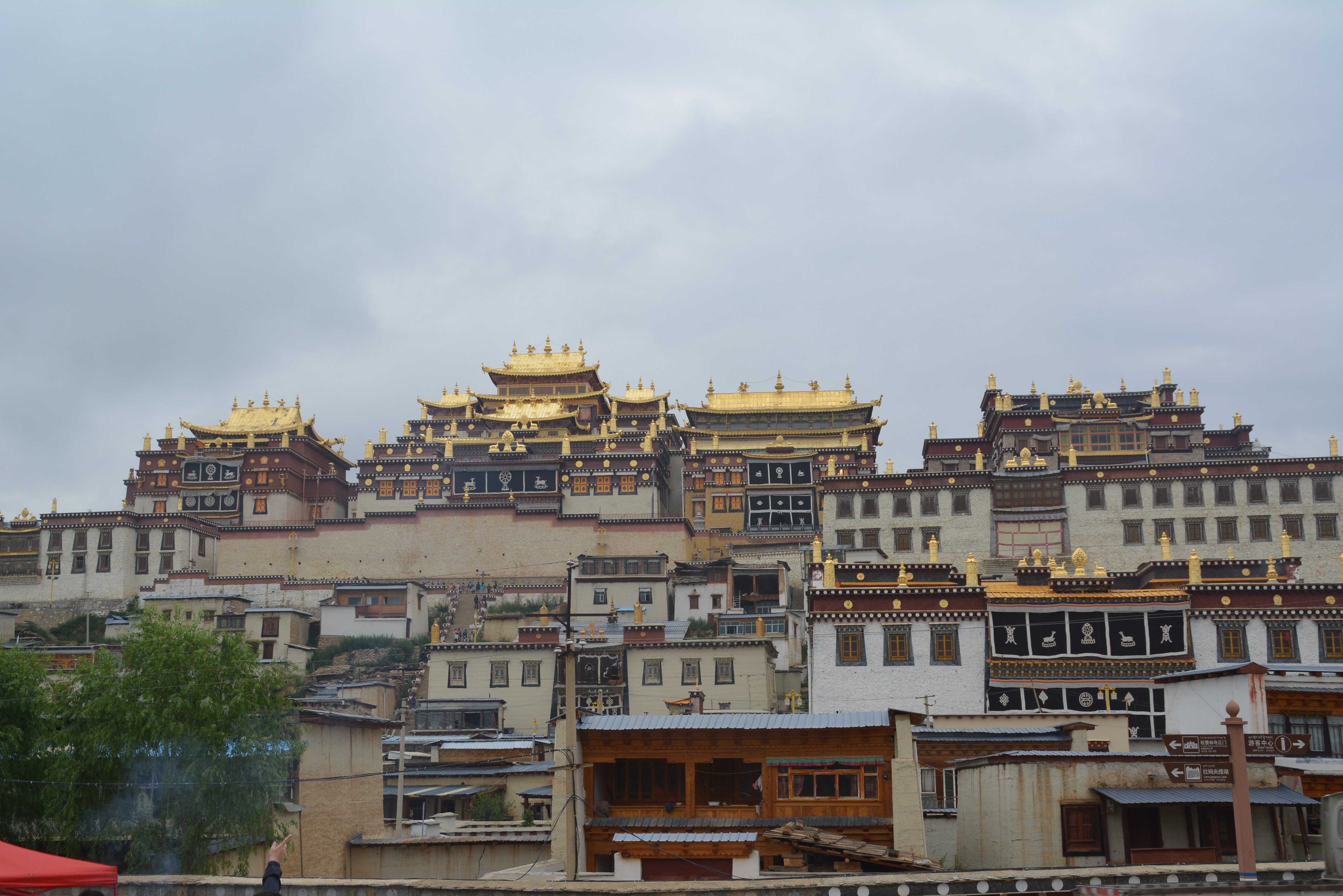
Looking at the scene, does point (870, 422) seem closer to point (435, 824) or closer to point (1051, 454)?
point (1051, 454)

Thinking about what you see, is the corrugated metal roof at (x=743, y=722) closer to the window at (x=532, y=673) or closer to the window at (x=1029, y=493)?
the window at (x=532, y=673)

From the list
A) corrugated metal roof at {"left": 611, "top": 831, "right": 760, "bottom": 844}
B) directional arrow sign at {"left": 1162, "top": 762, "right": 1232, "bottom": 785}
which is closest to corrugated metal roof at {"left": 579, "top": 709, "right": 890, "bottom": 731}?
corrugated metal roof at {"left": 611, "top": 831, "right": 760, "bottom": 844}

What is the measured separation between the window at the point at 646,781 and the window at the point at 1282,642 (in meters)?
26.1

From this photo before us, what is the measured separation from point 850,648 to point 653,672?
39.3 feet

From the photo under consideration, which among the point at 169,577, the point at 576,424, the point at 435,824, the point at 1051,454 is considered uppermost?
the point at 576,424

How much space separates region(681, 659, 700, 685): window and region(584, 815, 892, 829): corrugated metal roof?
85.1 feet

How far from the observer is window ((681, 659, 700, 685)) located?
180ft

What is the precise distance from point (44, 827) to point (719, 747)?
1434 centimetres

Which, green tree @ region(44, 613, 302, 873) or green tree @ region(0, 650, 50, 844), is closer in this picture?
green tree @ region(44, 613, 302, 873)

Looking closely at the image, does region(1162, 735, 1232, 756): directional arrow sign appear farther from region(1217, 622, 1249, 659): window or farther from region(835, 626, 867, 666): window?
region(1217, 622, 1249, 659): window

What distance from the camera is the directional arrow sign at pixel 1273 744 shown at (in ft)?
71.9

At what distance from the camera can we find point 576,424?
93.5 metres

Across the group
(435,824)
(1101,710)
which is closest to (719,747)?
(435,824)

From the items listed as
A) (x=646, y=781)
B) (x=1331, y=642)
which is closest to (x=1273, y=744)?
(x=646, y=781)
